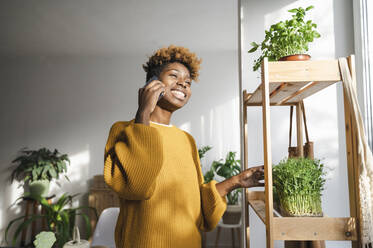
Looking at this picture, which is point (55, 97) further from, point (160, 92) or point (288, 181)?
point (288, 181)

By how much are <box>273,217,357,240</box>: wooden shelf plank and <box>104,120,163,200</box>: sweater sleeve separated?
1.29 feet

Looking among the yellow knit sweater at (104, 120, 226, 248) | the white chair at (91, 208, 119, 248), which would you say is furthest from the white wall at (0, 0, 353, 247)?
the yellow knit sweater at (104, 120, 226, 248)

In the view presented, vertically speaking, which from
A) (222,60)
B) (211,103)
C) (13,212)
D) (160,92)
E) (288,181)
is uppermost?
(222,60)

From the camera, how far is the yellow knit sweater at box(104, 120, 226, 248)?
83 cm

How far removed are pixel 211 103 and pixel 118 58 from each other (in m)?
1.44

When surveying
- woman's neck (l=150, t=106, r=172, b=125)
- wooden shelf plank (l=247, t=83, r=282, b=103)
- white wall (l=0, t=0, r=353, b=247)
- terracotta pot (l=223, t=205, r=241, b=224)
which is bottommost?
terracotta pot (l=223, t=205, r=241, b=224)

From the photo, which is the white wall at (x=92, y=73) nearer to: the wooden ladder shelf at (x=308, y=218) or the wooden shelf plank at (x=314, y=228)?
the wooden ladder shelf at (x=308, y=218)

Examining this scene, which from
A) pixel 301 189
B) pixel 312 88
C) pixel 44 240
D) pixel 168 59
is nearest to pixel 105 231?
pixel 44 240

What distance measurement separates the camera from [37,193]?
3172mm

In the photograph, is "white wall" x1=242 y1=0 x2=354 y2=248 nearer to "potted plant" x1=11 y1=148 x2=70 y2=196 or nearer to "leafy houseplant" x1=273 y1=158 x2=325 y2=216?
"leafy houseplant" x1=273 y1=158 x2=325 y2=216

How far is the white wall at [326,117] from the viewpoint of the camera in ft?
4.18

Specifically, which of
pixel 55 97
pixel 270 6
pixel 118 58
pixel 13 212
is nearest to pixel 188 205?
pixel 270 6

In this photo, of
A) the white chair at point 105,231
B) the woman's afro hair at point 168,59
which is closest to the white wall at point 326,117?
the woman's afro hair at point 168,59

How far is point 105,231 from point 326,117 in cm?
166
